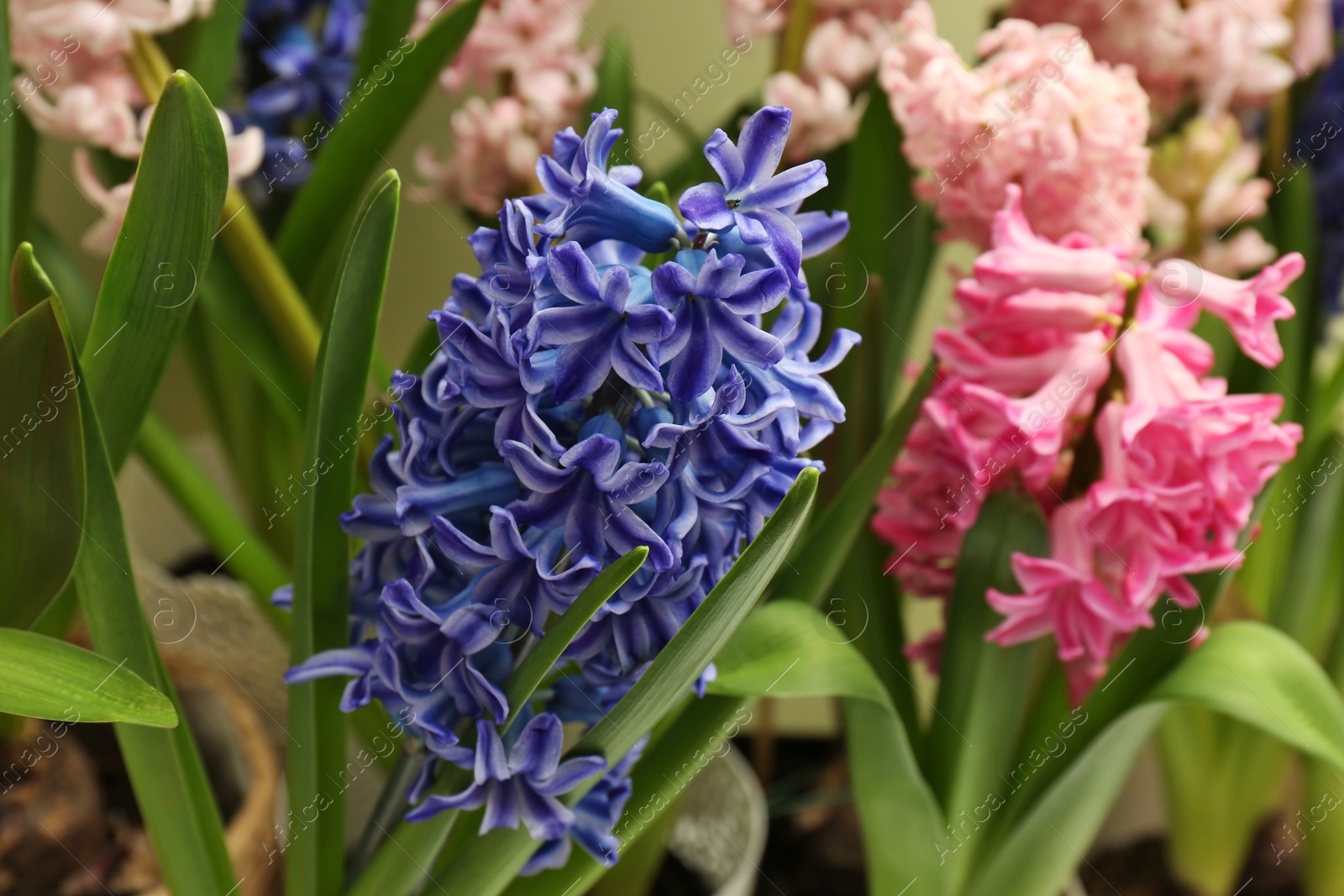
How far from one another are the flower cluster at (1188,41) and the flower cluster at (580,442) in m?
0.48

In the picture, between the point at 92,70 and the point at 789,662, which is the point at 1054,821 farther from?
the point at 92,70

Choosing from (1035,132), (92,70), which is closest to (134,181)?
(92,70)

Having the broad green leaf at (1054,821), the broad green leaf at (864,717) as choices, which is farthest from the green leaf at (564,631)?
the broad green leaf at (1054,821)

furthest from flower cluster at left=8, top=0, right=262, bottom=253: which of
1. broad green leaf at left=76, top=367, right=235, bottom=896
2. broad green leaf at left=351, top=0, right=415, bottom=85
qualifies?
broad green leaf at left=76, top=367, right=235, bottom=896

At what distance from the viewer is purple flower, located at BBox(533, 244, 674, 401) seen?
1.19 ft

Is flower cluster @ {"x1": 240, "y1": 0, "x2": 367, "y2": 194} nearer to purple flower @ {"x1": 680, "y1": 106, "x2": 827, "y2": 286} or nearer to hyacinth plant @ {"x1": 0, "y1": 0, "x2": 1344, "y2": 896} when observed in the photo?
hyacinth plant @ {"x1": 0, "y1": 0, "x2": 1344, "y2": 896}

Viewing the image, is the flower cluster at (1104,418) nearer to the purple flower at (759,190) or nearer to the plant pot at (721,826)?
the purple flower at (759,190)

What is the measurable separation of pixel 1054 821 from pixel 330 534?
46 cm

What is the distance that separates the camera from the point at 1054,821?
628 mm

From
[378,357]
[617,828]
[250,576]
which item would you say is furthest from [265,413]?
[617,828]

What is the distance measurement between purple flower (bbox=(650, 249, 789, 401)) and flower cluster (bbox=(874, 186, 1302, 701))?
0.74ft

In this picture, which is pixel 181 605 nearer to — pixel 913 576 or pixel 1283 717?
pixel 913 576

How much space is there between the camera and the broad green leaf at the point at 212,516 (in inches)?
30.8

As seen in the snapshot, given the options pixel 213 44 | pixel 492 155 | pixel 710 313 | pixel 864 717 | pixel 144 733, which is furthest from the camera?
pixel 492 155
